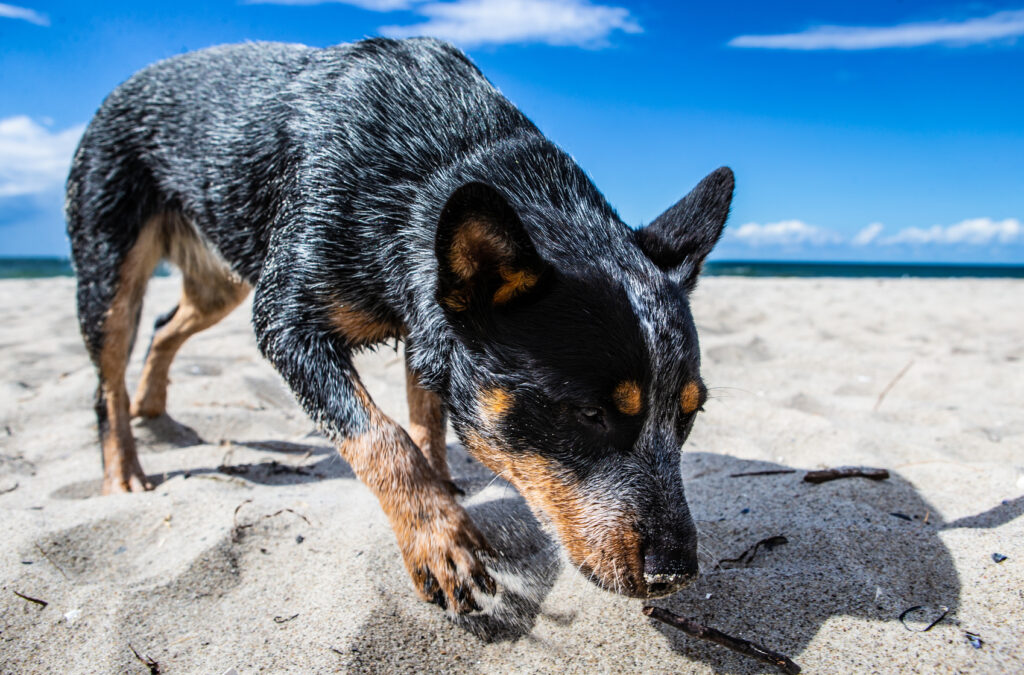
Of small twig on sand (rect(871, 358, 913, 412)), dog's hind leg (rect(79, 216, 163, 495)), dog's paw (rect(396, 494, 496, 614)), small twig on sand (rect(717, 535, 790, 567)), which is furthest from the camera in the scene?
small twig on sand (rect(871, 358, 913, 412))

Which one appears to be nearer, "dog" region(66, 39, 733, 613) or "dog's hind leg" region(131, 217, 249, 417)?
"dog" region(66, 39, 733, 613)

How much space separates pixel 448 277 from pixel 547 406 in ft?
1.75

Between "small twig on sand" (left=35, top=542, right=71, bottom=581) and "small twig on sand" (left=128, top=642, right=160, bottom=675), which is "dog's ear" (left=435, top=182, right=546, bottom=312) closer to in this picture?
"small twig on sand" (left=128, top=642, right=160, bottom=675)

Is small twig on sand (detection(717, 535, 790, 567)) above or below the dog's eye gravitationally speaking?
below

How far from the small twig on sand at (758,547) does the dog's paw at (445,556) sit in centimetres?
88

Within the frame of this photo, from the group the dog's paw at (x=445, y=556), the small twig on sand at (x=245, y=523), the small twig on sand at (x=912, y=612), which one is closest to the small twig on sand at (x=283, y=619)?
the dog's paw at (x=445, y=556)

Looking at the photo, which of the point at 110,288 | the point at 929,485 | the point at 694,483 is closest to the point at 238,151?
the point at 110,288

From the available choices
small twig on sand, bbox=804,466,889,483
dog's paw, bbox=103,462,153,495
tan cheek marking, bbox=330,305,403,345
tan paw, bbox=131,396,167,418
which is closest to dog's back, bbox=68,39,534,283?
tan cheek marking, bbox=330,305,403,345

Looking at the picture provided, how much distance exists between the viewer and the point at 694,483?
3252 millimetres

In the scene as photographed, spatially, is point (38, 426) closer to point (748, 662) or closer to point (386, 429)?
point (386, 429)

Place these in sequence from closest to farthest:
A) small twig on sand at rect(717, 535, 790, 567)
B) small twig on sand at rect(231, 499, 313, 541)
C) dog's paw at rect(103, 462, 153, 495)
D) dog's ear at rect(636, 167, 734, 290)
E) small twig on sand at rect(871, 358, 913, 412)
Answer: small twig on sand at rect(717, 535, 790, 567) < dog's ear at rect(636, 167, 734, 290) < small twig on sand at rect(231, 499, 313, 541) < dog's paw at rect(103, 462, 153, 495) < small twig on sand at rect(871, 358, 913, 412)

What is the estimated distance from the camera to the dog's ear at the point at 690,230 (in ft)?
8.79

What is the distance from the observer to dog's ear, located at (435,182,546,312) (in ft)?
6.73

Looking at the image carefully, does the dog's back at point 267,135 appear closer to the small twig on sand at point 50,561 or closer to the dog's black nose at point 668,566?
the small twig on sand at point 50,561
